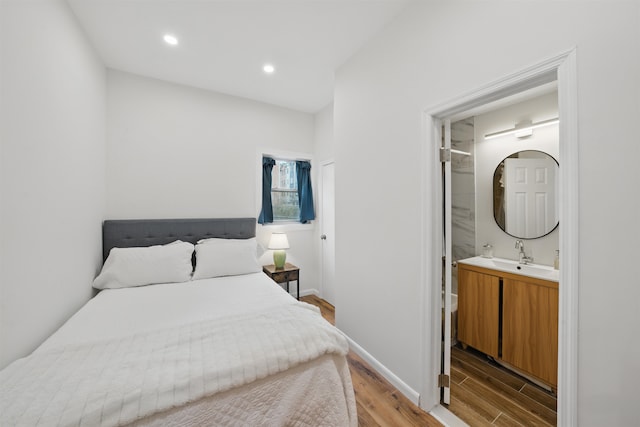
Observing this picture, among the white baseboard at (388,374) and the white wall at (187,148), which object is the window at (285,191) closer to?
the white wall at (187,148)

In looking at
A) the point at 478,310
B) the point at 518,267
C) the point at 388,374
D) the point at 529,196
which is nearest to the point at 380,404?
the point at 388,374

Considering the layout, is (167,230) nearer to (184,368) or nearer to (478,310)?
(184,368)

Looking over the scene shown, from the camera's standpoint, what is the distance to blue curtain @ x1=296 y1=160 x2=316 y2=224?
3.64 m

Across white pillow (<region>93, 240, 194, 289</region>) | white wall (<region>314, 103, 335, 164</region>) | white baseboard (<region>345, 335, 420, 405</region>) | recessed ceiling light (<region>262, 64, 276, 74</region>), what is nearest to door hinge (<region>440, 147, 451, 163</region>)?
white baseboard (<region>345, 335, 420, 405</region>)

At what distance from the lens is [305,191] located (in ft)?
12.0

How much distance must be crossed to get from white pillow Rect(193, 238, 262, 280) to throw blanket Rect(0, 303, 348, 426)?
115 cm

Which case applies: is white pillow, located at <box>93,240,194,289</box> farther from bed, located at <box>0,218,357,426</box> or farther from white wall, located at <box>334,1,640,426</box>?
white wall, located at <box>334,1,640,426</box>

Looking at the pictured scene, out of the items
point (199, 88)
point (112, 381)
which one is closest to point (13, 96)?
point (112, 381)

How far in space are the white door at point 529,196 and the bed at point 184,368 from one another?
2143 mm

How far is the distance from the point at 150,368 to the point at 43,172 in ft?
4.38

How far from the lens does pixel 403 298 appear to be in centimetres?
179

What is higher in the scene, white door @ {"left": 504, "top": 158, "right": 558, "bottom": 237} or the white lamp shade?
white door @ {"left": 504, "top": 158, "right": 558, "bottom": 237}

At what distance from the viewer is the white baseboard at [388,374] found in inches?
67.0

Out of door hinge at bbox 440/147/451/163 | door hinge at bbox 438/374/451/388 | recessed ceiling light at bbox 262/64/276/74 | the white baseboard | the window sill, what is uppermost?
recessed ceiling light at bbox 262/64/276/74
